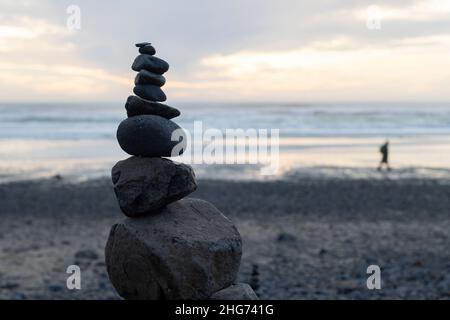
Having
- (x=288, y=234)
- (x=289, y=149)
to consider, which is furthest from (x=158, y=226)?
(x=289, y=149)

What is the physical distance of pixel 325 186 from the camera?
21.9 meters

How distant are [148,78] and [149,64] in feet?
0.58

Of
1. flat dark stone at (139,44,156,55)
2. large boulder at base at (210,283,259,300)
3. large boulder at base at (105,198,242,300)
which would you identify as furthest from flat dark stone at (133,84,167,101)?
large boulder at base at (210,283,259,300)

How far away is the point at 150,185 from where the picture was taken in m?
6.50

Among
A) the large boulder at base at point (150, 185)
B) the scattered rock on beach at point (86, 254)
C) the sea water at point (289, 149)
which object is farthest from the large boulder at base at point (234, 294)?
the sea water at point (289, 149)

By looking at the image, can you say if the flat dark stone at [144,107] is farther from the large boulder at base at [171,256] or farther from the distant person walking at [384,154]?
the distant person walking at [384,154]

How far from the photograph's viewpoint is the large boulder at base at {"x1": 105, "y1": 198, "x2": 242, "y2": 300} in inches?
242

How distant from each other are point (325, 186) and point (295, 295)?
11.4 m

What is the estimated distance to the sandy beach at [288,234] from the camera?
11.6 metres

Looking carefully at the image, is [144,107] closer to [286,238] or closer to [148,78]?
[148,78]

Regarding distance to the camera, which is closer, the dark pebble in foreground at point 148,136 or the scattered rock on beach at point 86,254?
the dark pebble in foreground at point 148,136
